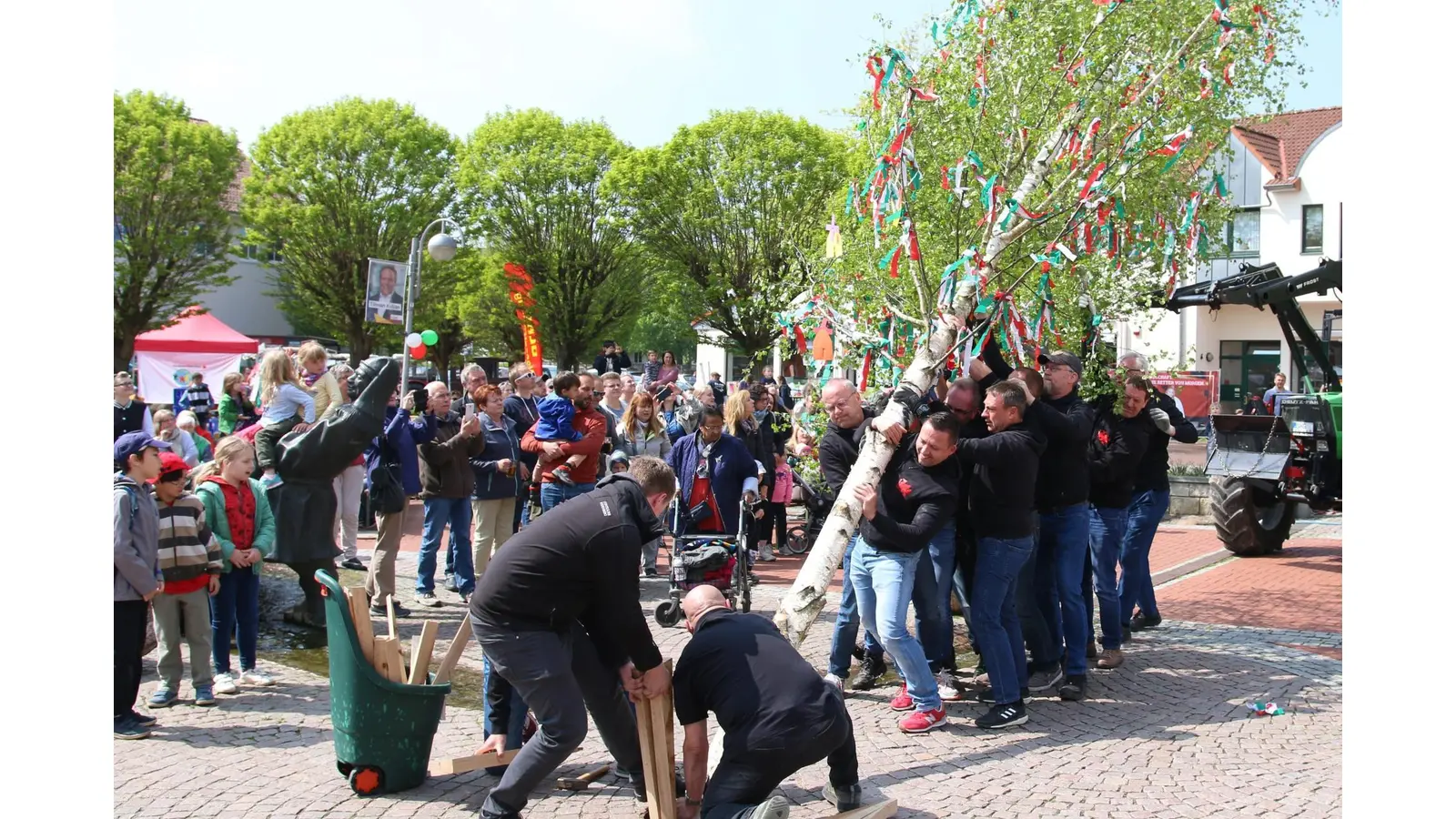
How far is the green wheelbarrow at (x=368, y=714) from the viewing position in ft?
15.6

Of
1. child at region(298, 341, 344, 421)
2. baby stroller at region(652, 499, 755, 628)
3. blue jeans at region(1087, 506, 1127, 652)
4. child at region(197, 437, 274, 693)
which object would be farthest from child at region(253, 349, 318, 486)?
blue jeans at region(1087, 506, 1127, 652)

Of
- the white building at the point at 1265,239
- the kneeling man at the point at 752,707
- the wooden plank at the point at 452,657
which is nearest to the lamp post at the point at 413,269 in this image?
the wooden plank at the point at 452,657

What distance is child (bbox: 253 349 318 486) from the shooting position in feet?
25.2

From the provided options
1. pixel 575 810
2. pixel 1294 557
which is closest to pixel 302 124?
pixel 1294 557

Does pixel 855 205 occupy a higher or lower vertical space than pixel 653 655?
higher

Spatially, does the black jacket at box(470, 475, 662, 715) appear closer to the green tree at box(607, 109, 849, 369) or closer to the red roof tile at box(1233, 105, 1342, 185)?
the green tree at box(607, 109, 849, 369)

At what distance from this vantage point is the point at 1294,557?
11953 millimetres

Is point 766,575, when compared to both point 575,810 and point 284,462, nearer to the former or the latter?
point 284,462

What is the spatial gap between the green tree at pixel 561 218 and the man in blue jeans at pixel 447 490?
24.5 metres

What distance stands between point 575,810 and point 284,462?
11.7 feet

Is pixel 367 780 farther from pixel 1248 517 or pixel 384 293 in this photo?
pixel 384 293

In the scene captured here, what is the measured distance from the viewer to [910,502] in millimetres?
6090

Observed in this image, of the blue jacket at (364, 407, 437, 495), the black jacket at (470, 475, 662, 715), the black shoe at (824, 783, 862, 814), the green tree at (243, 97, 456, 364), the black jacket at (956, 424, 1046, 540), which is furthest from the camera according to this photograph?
the green tree at (243, 97, 456, 364)

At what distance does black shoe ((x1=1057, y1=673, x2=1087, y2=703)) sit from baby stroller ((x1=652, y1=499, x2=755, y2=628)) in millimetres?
2130
